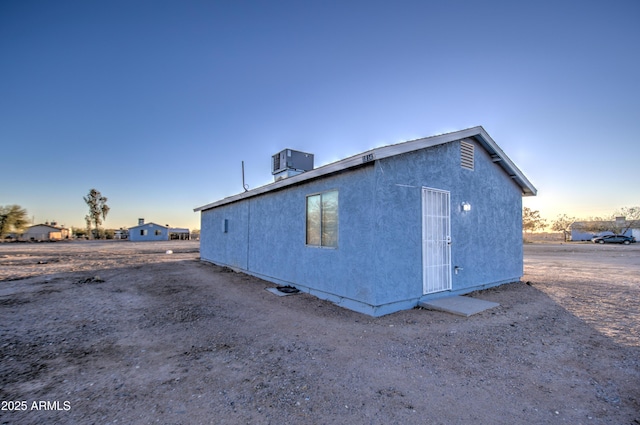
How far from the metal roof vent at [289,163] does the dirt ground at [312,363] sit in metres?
4.86

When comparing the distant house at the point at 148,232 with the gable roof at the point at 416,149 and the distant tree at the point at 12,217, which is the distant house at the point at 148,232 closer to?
the distant tree at the point at 12,217

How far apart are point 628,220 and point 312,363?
63696 millimetres

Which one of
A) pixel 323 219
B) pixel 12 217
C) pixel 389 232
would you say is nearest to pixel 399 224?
pixel 389 232

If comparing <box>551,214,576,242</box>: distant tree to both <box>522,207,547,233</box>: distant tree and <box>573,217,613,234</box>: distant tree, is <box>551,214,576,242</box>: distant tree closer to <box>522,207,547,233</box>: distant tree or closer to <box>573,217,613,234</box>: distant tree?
<box>573,217,613,234</box>: distant tree

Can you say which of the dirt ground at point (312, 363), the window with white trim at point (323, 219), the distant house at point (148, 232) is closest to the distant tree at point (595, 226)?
the dirt ground at point (312, 363)

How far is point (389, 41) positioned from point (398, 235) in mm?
7322

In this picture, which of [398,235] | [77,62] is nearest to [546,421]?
[398,235]

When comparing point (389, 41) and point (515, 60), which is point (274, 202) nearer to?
point (389, 41)

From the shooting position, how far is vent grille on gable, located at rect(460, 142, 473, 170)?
676 cm

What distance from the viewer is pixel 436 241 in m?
6.01

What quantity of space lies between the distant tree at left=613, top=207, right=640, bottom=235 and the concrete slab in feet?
187

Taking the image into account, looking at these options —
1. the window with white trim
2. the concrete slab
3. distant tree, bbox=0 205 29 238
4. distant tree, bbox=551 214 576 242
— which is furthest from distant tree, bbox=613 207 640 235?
distant tree, bbox=0 205 29 238

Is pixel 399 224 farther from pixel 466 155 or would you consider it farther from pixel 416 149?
pixel 466 155

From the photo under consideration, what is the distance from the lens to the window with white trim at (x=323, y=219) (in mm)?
5961
